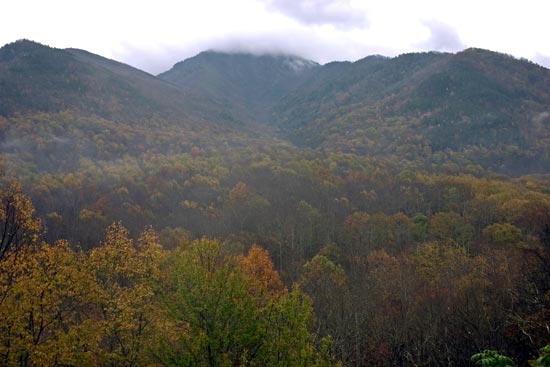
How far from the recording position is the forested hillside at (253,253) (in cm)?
1852

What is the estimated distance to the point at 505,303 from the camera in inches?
1348

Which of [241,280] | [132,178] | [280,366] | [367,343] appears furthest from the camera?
[132,178]

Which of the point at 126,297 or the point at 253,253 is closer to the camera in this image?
the point at 126,297

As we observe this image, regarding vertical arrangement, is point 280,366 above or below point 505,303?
above

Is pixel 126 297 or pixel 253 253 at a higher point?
pixel 126 297

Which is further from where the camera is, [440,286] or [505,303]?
[440,286]

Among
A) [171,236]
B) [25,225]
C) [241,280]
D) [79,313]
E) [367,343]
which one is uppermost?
[25,225]

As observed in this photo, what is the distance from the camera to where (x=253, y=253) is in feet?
A: 190

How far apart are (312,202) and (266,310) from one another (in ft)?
284

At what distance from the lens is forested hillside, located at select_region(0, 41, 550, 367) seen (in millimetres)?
18516

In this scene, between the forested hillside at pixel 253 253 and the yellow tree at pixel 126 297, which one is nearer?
the forested hillside at pixel 253 253

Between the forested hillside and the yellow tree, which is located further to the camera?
the yellow tree

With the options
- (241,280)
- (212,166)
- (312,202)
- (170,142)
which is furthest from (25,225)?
(170,142)

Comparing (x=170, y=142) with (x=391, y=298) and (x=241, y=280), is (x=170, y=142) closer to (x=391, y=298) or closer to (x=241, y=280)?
(x=391, y=298)
